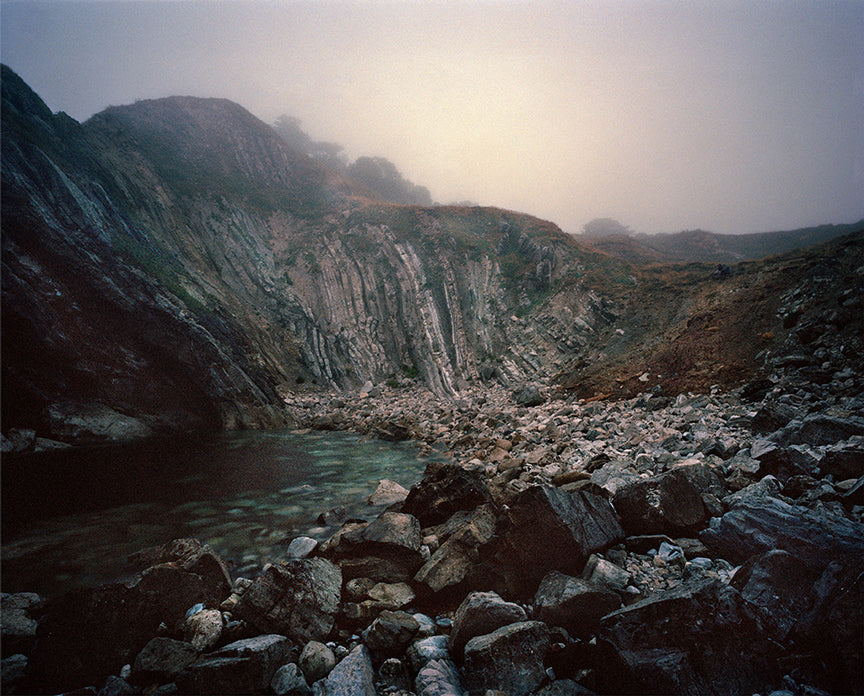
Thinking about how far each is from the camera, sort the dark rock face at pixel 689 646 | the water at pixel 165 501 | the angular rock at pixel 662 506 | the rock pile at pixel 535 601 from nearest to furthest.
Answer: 1. the dark rock face at pixel 689 646
2. the rock pile at pixel 535 601
3. the angular rock at pixel 662 506
4. the water at pixel 165 501

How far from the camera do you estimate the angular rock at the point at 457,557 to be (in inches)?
179

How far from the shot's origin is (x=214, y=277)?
3569 centimetres

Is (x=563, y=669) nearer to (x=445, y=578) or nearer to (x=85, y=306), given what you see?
(x=445, y=578)

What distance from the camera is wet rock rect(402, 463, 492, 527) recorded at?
6.54m

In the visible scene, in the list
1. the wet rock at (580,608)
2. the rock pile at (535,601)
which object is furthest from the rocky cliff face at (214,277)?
the wet rock at (580,608)

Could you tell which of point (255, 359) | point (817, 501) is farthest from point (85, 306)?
point (817, 501)

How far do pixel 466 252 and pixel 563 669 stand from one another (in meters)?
39.6

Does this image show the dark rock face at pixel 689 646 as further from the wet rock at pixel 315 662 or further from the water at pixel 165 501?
the water at pixel 165 501

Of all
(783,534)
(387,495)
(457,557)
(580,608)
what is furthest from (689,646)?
(387,495)

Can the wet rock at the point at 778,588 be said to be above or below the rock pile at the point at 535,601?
above

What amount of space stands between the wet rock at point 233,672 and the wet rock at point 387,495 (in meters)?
5.83

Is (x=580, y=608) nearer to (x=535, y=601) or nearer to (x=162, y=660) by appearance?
(x=535, y=601)

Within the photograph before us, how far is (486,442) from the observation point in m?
13.7

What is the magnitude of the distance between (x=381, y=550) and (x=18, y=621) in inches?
181
